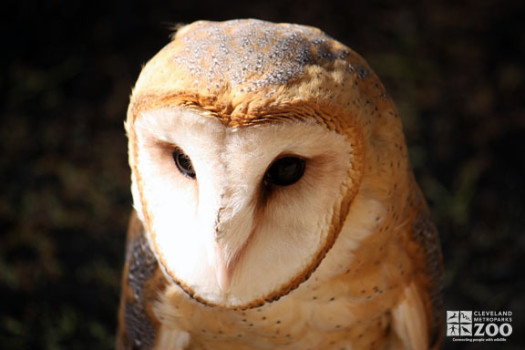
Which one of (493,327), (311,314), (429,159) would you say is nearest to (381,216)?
(311,314)

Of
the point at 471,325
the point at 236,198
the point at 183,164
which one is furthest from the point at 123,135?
the point at 236,198

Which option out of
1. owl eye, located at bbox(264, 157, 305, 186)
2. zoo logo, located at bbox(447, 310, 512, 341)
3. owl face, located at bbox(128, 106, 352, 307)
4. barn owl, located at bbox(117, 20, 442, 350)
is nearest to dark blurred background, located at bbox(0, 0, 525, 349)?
zoo logo, located at bbox(447, 310, 512, 341)

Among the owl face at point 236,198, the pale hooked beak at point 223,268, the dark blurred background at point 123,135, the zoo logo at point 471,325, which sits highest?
→ the dark blurred background at point 123,135

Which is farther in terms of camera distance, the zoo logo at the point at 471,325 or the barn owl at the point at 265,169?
the zoo logo at the point at 471,325

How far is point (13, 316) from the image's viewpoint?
228 centimetres

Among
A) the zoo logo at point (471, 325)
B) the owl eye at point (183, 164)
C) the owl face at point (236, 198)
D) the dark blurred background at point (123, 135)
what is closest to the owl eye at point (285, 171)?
the owl face at point (236, 198)

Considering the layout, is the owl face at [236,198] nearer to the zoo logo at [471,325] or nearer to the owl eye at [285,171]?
the owl eye at [285,171]

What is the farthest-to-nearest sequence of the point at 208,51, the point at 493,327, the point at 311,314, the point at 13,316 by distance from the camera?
1. the point at 13,316
2. the point at 493,327
3. the point at 311,314
4. the point at 208,51

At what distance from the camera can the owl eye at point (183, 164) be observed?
97 centimetres

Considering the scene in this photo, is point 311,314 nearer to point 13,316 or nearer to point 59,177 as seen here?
point 13,316

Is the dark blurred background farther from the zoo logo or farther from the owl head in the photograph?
the owl head

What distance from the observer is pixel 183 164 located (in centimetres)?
98

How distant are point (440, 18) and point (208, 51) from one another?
7.21 ft

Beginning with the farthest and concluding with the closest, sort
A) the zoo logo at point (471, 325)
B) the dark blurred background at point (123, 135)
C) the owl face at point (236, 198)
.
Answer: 1. the dark blurred background at point (123, 135)
2. the zoo logo at point (471, 325)
3. the owl face at point (236, 198)
